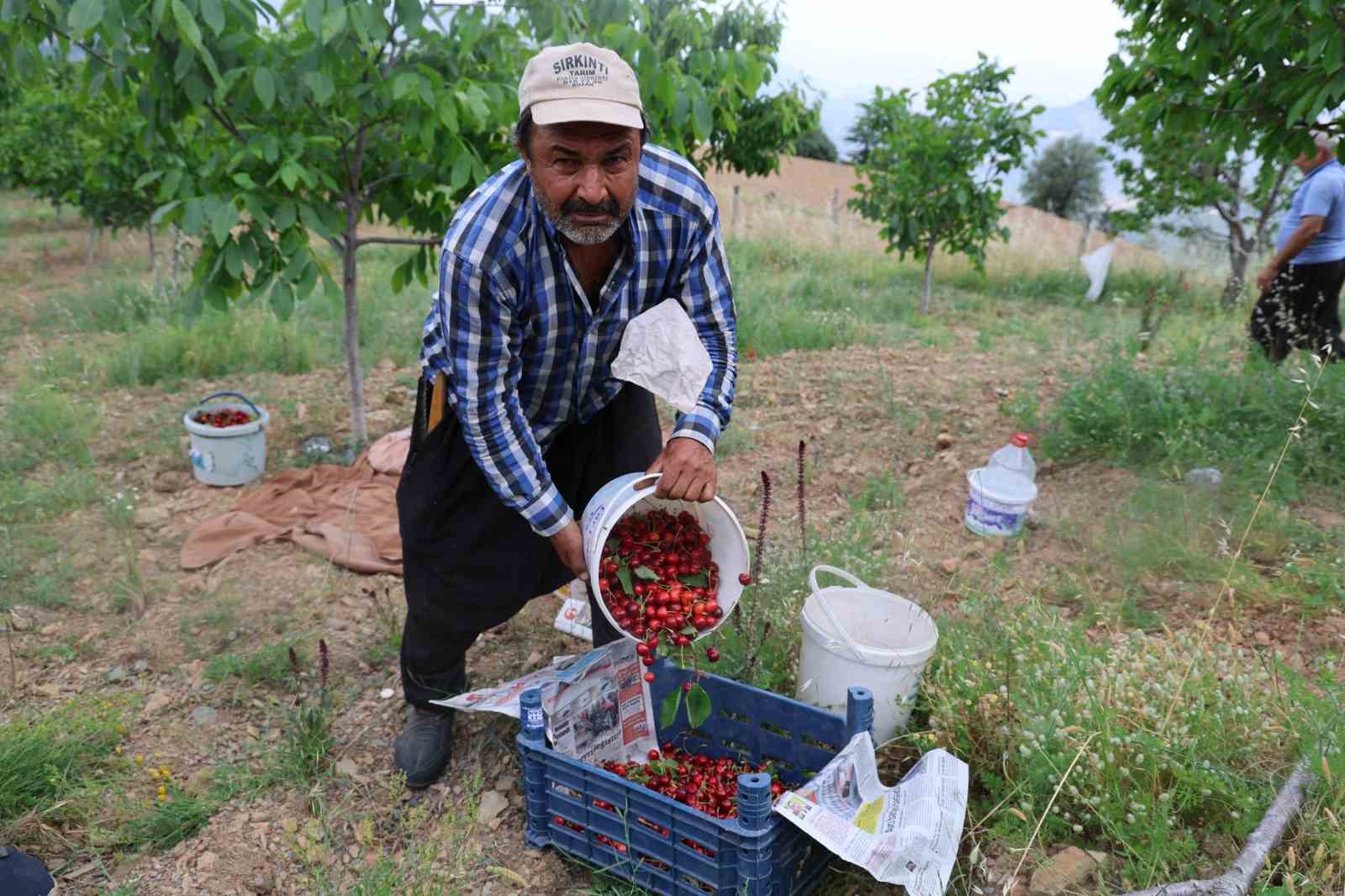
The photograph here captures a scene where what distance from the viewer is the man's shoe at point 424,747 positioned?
2.52m

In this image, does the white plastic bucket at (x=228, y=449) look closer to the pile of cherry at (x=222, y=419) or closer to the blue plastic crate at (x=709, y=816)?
the pile of cherry at (x=222, y=419)

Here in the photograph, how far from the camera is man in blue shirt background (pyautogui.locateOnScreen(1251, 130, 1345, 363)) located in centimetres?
464

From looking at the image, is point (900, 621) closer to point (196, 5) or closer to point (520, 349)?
A: point (520, 349)

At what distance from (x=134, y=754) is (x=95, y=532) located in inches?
68.0

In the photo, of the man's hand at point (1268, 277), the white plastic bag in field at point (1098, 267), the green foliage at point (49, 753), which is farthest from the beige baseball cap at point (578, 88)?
the white plastic bag in field at point (1098, 267)

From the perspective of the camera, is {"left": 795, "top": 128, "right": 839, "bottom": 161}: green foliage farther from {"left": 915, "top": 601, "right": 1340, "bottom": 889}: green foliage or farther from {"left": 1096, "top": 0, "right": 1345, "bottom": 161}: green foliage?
{"left": 915, "top": 601, "right": 1340, "bottom": 889}: green foliage

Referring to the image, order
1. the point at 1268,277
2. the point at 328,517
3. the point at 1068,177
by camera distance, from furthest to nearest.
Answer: the point at 1068,177
the point at 1268,277
the point at 328,517

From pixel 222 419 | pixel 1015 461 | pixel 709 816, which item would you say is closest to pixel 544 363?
pixel 709 816

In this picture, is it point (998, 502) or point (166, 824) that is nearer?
point (166, 824)

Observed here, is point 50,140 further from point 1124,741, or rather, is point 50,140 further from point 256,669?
point 1124,741

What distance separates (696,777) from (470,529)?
0.85 meters

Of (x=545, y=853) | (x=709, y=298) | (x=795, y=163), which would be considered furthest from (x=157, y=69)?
(x=795, y=163)

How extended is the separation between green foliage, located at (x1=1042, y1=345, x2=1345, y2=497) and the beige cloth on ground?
3196 mm

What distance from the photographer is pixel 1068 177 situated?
22.3 metres
